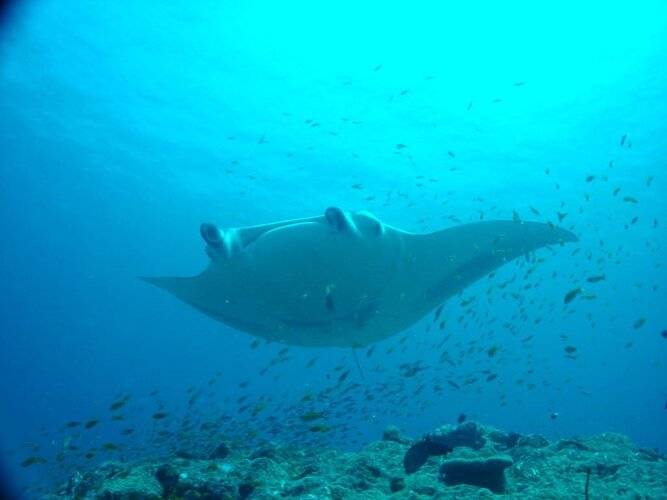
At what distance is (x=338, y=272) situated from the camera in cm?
566

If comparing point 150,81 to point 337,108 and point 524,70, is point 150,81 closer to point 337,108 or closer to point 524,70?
point 337,108

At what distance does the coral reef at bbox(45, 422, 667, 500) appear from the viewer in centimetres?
390

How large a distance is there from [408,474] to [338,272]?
2.34 m

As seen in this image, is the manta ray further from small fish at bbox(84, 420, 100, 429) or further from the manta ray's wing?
small fish at bbox(84, 420, 100, 429)

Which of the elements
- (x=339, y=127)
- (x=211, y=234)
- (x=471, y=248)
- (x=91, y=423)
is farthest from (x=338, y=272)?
(x=339, y=127)

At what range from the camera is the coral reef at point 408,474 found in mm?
3904

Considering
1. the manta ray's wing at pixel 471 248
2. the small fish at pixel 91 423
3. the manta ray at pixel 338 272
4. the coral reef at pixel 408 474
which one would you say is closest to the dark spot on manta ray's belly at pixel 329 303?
the manta ray at pixel 338 272

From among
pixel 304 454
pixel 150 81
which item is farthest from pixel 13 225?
pixel 304 454

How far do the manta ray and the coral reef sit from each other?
1.68 metres

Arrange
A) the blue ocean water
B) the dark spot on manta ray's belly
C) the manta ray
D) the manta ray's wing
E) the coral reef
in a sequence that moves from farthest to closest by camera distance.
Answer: the blue ocean water
the manta ray's wing
the dark spot on manta ray's belly
the manta ray
the coral reef

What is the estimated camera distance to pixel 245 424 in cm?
1159

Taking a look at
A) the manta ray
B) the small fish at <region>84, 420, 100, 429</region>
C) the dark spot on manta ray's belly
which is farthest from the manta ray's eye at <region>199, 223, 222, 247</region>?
the small fish at <region>84, 420, 100, 429</region>

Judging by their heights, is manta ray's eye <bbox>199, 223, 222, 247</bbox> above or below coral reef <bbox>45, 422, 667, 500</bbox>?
above

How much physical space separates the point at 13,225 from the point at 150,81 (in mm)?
36261
